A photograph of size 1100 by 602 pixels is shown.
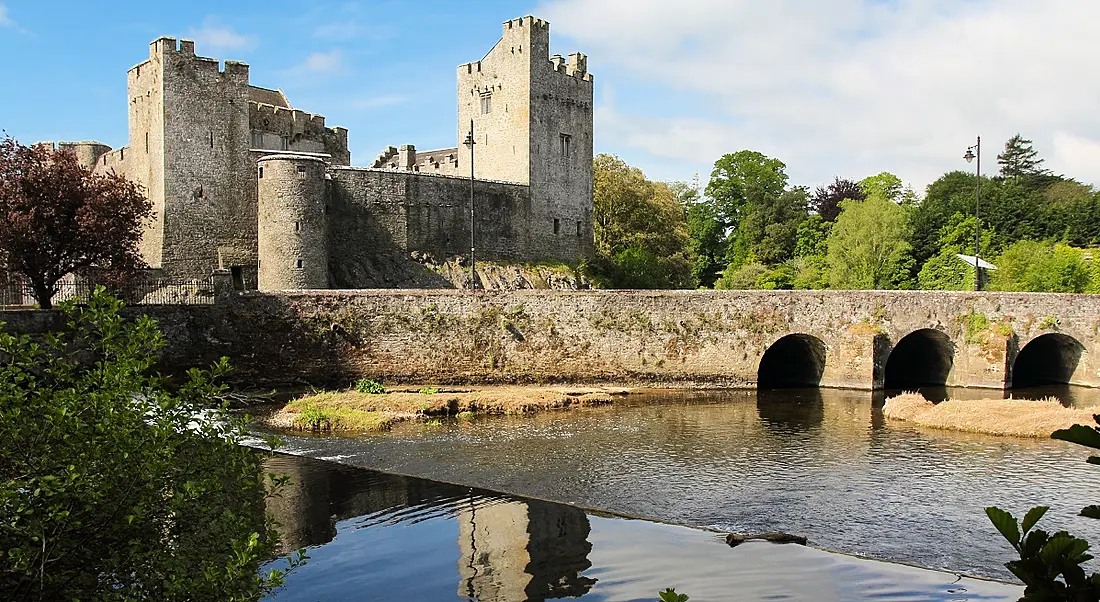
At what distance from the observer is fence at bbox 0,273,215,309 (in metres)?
30.5

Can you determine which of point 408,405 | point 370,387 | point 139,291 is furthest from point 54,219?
point 408,405

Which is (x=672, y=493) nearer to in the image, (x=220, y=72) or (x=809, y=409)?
(x=809, y=409)

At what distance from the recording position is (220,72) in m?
38.2

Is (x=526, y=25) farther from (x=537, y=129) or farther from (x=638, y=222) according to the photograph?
(x=638, y=222)

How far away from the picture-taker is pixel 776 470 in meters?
19.6

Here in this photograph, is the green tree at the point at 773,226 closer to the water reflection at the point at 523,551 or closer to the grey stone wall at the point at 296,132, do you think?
the grey stone wall at the point at 296,132

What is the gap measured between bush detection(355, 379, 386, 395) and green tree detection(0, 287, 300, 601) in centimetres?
2049

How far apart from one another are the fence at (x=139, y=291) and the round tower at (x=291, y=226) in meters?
3.05

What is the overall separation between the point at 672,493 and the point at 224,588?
11148mm

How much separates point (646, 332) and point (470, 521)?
18.2m

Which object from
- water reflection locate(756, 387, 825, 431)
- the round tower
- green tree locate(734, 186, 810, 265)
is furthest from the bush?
green tree locate(734, 186, 810, 265)

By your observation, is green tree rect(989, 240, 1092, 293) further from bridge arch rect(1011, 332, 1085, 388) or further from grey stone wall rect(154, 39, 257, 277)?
grey stone wall rect(154, 39, 257, 277)

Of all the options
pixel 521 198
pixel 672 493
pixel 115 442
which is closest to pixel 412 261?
pixel 521 198

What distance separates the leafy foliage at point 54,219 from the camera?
27.8 m
